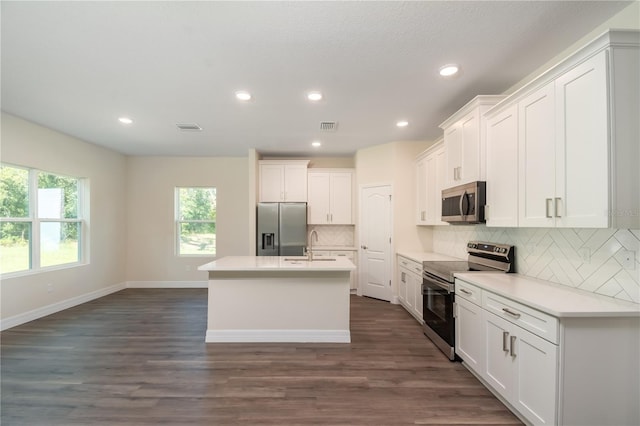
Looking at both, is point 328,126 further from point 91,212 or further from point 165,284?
point 165,284

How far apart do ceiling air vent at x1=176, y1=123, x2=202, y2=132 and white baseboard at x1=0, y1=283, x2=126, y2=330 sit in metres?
3.28

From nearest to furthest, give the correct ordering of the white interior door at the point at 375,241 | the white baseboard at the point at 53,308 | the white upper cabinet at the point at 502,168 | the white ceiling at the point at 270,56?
the white ceiling at the point at 270,56 < the white upper cabinet at the point at 502,168 < the white baseboard at the point at 53,308 < the white interior door at the point at 375,241

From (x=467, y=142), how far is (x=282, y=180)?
3417 mm

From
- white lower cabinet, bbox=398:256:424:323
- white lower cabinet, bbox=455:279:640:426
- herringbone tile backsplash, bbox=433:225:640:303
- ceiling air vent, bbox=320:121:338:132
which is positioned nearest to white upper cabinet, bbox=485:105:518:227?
herringbone tile backsplash, bbox=433:225:640:303

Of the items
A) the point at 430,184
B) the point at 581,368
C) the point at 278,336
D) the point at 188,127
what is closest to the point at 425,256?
the point at 430,184

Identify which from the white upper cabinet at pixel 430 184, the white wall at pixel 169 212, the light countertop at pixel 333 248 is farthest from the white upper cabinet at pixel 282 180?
the white upper cabinet at pixel 430 184

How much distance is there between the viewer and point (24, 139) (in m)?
3.81

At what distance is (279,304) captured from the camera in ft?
10.9

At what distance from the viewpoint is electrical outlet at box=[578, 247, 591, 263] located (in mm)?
2045

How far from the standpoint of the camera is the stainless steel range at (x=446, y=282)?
2838 millimetres

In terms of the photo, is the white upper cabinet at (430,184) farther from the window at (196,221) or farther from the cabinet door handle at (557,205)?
the window at (196,221)

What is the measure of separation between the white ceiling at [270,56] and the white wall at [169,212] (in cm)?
214

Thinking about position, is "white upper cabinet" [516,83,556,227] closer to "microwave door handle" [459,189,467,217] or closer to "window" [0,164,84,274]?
"microwave door handle" [459,189,467,217]

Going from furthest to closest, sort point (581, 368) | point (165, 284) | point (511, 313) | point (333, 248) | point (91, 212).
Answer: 1. point (165, 284)
2. point (333, 248)
3. point (91, 212)
4. point (511, 313)
5. point (581, 368)
